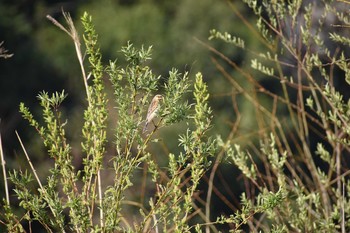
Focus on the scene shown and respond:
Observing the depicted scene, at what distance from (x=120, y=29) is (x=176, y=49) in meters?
1.83

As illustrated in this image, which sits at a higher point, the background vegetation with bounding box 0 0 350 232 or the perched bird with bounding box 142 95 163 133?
the perched bird with bounding box 142 95 163 133

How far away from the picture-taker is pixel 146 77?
2.93m

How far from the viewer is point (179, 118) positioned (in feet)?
9.61

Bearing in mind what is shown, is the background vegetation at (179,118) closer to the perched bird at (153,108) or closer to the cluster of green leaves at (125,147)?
the cluster of green leaves at (125,147)

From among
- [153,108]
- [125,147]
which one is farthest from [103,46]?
[125,147]

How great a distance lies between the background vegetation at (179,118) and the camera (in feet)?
9.69

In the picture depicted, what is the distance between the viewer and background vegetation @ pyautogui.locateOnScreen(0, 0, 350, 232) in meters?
2.95

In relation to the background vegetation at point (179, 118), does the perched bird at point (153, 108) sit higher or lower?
higher

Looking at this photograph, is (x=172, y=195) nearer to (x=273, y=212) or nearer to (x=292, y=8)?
(x=273, y=212)

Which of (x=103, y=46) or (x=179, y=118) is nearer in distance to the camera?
(x=179, y=118)

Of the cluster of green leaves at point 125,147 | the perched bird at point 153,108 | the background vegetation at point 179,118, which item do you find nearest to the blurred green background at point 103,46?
the background vegetation at point 179,118

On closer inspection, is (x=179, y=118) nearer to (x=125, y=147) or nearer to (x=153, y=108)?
(x=125, y=147)

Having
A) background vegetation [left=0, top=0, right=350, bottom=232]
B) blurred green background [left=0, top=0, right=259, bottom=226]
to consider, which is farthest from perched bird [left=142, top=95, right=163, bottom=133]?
blurred green background [left=0, top=0, right=259, bottom=226]

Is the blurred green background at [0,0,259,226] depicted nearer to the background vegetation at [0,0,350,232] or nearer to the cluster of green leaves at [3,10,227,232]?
the background vegetation at [0,0,350,232]
